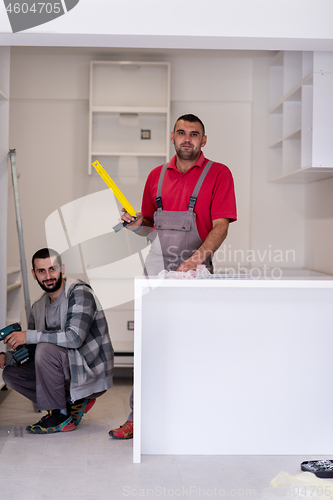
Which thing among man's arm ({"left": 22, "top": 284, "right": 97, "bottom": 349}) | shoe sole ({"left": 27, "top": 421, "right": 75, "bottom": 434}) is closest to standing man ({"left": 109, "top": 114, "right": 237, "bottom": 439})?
shoe sole ({"left": 27, "top": 421, "right": 75, "bottom": 434})

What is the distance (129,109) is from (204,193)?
1551mm

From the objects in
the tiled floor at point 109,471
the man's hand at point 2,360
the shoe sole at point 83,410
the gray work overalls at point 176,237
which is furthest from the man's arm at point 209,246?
the man's hand at point 2,360

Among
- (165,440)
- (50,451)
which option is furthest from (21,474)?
(165,440)

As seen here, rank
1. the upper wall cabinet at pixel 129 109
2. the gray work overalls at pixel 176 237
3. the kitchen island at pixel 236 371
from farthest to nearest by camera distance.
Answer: the upper wall cabinet at pixel 129 109
the gray work overalls at pixel 176 237
the kitchen island at pixel 236 371

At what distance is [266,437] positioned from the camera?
91.4 inches

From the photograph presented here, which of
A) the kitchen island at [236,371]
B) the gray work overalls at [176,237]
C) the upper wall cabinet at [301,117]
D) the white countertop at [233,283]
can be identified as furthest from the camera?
the upper wall cabinet at [301,117]

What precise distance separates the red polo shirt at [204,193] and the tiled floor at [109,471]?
3.16 ft

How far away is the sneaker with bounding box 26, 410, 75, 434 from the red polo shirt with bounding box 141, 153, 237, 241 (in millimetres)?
1137

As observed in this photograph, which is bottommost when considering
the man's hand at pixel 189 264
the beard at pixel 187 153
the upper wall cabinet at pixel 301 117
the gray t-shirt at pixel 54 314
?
the gray t-shirt at pixel 54 314

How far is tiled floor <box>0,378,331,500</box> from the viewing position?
1.91m

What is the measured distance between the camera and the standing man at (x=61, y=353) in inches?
103

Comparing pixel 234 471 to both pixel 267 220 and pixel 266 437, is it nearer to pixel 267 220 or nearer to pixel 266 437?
pixel 266 437

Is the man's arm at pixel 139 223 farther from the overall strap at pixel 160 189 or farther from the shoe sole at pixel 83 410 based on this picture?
the shoe sole at pixel 83 410

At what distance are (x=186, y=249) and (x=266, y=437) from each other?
3.07 feet
